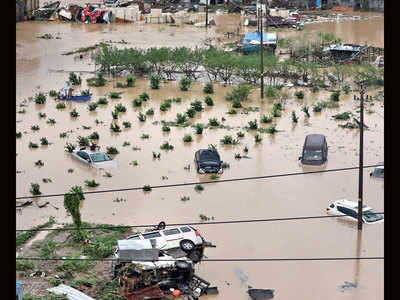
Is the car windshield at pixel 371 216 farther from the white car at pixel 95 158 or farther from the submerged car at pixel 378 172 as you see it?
the white car at pixel 95 158

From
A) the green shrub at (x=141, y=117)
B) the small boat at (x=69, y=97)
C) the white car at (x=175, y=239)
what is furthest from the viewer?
the small boat at (x=69, y=97)

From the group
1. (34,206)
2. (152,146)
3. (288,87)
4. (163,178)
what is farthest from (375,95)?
(34,206)

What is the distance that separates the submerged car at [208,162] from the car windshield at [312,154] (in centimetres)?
300

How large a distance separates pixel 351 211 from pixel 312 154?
5270 mm

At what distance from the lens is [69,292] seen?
48.6ft

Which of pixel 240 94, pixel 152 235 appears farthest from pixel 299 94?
pixel 152 235

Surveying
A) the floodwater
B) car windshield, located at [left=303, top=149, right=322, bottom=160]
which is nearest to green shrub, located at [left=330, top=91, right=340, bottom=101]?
the floodwater

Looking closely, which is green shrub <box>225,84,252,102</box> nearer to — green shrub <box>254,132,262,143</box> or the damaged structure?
green shrub <box>254,132,262,143</box>

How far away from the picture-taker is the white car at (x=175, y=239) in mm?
15578

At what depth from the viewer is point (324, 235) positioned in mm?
18516

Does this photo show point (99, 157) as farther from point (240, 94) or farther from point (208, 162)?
point (240, 94)

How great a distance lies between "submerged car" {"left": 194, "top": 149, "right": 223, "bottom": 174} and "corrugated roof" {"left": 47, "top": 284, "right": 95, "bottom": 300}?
916cm

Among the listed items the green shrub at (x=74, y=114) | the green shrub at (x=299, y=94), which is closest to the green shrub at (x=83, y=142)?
the green shrub at (x=74, y=114)

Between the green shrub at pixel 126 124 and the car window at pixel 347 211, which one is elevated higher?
the green shrub at pixel 126 124
